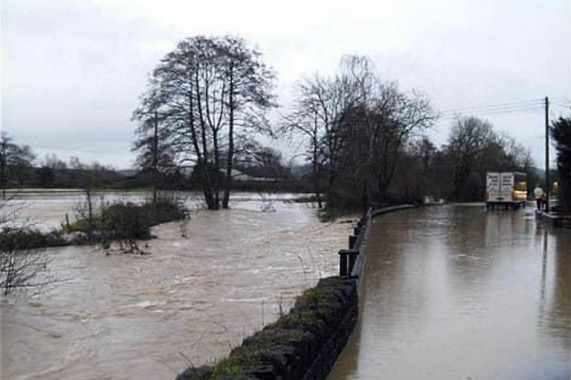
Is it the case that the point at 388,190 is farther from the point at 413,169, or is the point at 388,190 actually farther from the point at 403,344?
the point at 403,344

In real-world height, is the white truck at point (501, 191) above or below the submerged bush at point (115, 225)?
above

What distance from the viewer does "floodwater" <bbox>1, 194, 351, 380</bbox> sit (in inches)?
317

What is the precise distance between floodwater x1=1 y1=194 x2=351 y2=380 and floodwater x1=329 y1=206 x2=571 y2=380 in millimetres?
1586

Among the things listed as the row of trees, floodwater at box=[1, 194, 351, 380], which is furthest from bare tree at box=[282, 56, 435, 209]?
floodwater at box=[1, 194, 351, 380]

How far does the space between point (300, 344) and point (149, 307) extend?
20.3ft

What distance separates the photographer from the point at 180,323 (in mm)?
9953

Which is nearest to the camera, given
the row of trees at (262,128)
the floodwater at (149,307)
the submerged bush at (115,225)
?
the floodwater at (149,307)

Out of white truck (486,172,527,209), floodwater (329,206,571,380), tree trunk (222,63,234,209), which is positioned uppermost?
tree trunk (222,63,234,209)

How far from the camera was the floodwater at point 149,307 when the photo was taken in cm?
806

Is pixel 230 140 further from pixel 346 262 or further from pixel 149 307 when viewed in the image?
pixel 346 262

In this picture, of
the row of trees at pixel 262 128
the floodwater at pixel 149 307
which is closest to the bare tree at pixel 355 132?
the row of trees at pixel 262 128

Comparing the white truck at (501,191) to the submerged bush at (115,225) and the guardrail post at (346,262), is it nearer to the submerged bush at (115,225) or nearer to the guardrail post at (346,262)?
the submerged bush at (115,225)

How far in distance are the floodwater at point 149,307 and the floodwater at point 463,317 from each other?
1586mm

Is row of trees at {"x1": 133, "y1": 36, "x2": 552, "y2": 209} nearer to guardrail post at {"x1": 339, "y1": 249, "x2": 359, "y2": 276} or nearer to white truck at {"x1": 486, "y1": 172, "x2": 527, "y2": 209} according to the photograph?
white truck at {"x1": 486, "y1": 172, "x2": 527, "y2": 209}
